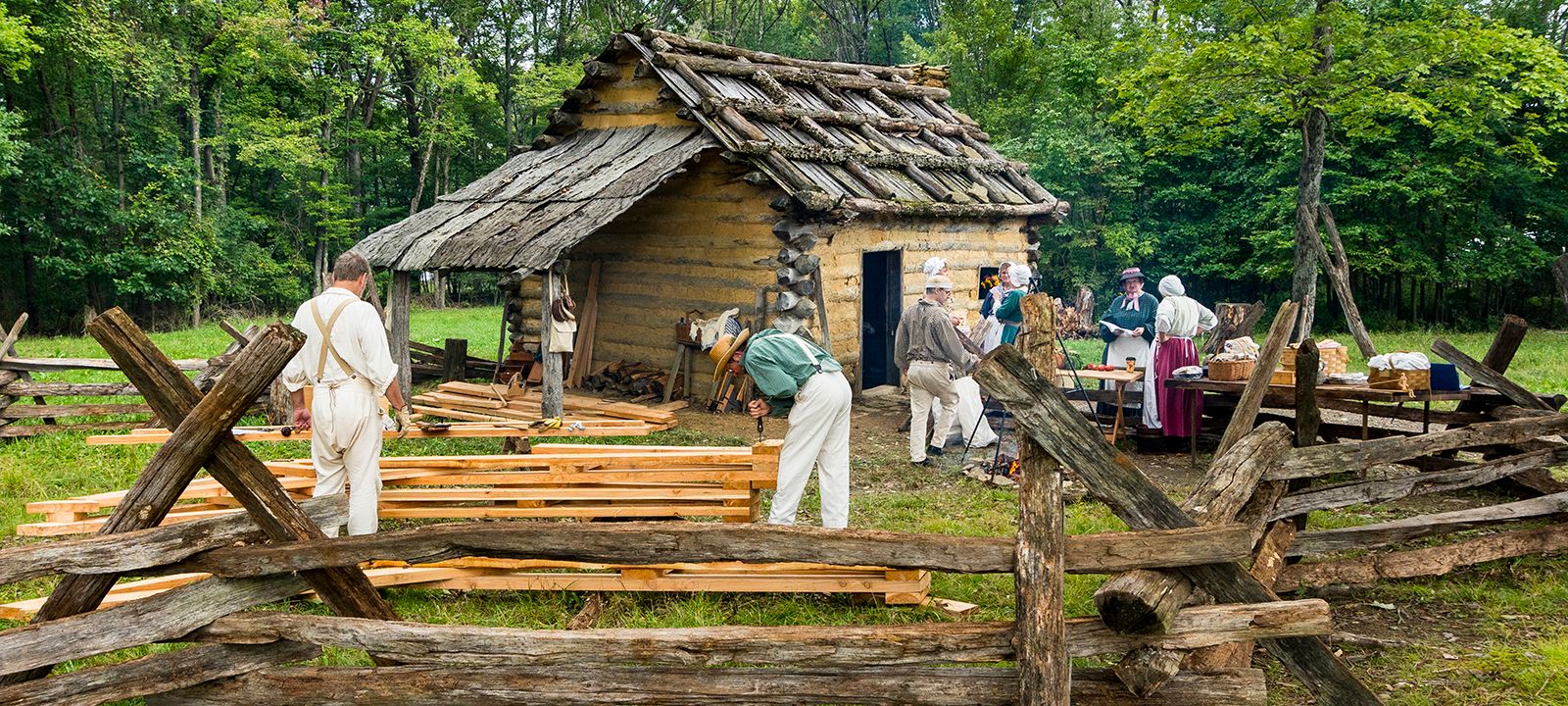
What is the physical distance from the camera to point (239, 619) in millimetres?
4926

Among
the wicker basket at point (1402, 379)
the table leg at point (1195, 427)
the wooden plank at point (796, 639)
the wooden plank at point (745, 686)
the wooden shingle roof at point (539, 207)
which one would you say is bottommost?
the wooden plank at point (745, 686)

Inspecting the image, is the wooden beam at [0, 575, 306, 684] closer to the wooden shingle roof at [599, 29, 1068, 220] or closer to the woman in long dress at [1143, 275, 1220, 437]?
the woman in long dress at [1143, 275, 1220, 437]

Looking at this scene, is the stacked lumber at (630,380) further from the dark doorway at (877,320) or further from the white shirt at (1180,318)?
the white shirt at (1180,318)

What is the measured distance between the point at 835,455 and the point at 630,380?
27.0 ft

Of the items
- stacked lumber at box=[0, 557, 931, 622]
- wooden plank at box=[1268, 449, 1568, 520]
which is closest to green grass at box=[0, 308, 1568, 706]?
stacked lumber at box=[0, 557, 931, 622]

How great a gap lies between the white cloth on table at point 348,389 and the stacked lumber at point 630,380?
7.97 meters

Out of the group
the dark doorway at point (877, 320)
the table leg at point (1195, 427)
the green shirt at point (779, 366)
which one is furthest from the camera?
the dark doorway at point (877, 320)

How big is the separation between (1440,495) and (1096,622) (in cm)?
668

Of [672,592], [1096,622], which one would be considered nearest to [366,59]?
[672,592]

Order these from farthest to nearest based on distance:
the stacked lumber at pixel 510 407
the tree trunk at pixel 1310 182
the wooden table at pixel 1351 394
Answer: the tree trunk at pixel 1310 182 → the stacked lumber at pixel 510 407 → the wooden table at pixel 1351 394

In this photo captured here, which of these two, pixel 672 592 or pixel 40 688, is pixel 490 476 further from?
pixel 40 688

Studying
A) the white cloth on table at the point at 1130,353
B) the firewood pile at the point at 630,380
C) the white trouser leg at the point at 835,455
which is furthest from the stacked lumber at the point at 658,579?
the firewood pile at the point at 630,380

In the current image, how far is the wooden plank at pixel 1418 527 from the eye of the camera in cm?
679

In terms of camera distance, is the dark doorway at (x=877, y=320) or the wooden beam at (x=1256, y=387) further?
the dark doorway at (x=877, y=320)
